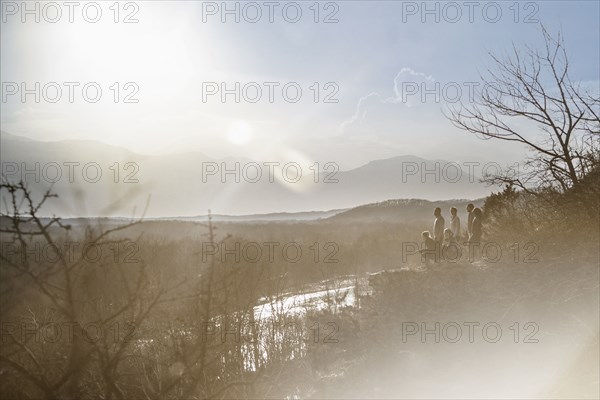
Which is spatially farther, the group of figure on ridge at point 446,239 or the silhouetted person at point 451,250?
the group of figure on ridge at point 446,239

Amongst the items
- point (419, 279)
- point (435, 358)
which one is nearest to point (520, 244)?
point (419, 279)

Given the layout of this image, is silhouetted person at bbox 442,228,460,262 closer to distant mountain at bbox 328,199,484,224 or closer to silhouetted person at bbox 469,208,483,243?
silhouetted person at bbox 469,208,483,243

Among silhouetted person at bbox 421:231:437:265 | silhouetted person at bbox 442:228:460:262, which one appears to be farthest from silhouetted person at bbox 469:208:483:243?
silhouetted person at bbox 421:231:437:265

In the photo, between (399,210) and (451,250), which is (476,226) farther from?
(399,210)

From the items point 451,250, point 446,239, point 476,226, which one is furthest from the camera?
point 446,239

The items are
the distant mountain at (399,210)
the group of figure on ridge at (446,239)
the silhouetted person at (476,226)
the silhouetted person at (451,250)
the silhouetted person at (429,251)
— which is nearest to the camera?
the silhouetted person at (451,250)

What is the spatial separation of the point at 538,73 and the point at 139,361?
15.3 meters

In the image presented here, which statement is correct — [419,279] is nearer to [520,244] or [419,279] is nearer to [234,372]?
[520,244]

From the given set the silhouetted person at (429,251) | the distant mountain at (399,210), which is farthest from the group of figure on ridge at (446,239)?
the distant mountain at (399,210)

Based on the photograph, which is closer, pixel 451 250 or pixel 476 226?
pixel 451 250

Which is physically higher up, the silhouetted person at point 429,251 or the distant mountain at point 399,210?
the distant mountain at point 399,210

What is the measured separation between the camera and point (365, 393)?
10078mm

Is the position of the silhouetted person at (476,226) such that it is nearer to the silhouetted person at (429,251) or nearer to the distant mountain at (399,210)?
the silhouetted person at (429,251)

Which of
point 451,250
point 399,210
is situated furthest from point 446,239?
point 399,210
